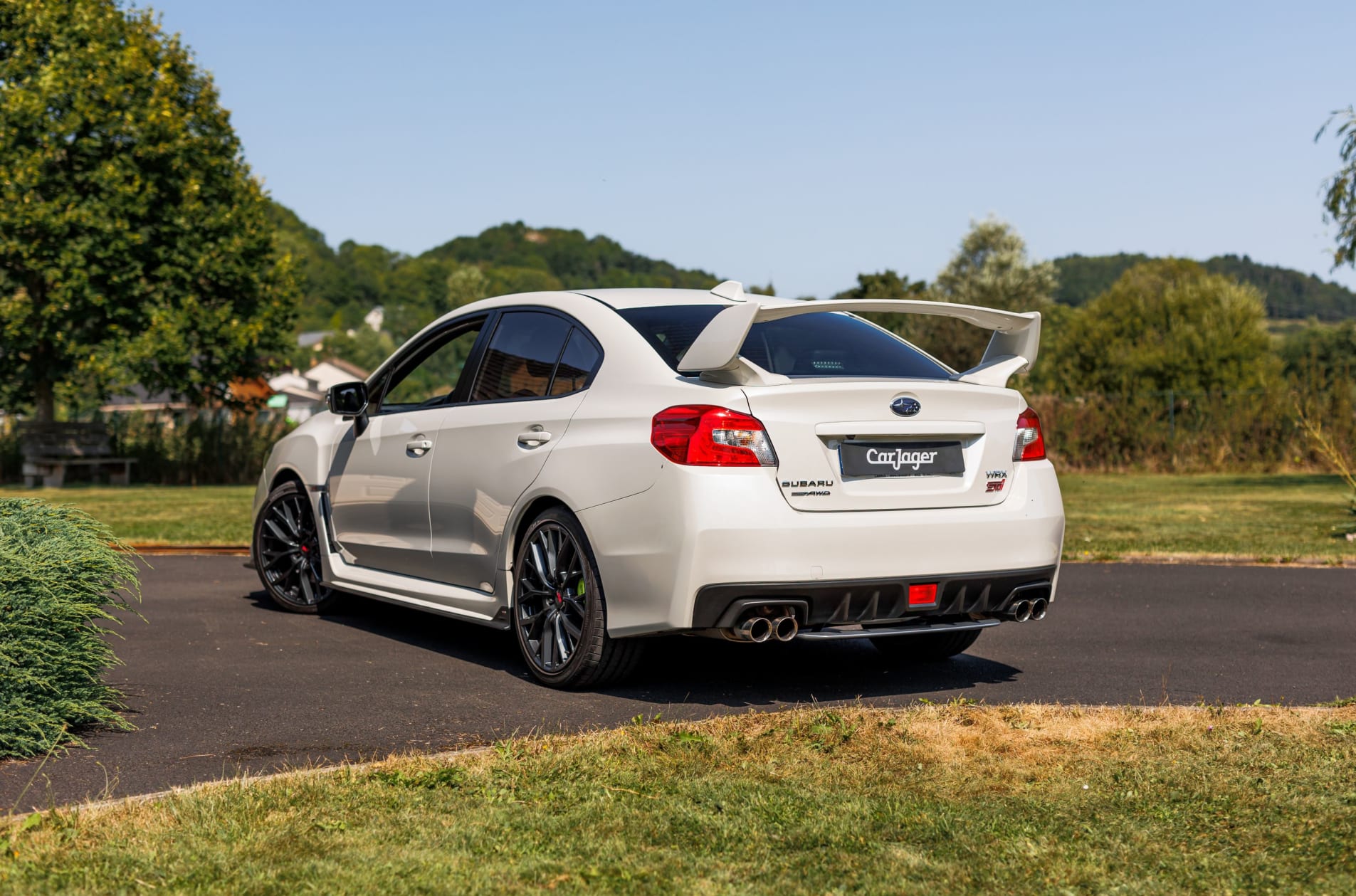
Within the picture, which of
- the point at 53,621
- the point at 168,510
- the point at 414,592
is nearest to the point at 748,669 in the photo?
the point at 414,592

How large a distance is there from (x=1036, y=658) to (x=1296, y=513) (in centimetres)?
1107

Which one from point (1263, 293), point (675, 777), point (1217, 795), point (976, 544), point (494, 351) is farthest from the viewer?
point (1263, 293)

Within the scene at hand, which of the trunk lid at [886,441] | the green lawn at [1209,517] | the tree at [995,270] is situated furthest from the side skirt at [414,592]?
the tree at [995,270]

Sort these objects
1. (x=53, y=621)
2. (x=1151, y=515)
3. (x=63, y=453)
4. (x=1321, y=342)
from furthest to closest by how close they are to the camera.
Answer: (x=1321, y=342)
(x=63, y=453)
(x=1151, y=515)
(x=53, y=621)

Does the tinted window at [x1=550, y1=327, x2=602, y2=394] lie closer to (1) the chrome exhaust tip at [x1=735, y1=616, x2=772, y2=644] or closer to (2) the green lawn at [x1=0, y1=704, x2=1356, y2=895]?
(1) the chrome exhaust tip at [x1=735, y1=616, x2=772, y2=644]

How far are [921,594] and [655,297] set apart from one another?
6.58 feet

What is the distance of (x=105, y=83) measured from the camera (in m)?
29.7

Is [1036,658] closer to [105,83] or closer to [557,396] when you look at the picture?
[557,396]


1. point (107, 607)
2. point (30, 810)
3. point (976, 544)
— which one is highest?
point (976, 544)

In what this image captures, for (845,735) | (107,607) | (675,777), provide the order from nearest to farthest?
(675,777)
(845,735)
(107,607)

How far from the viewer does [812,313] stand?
6.29 metres

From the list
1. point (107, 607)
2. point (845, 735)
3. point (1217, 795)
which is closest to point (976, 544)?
point (845, 735)

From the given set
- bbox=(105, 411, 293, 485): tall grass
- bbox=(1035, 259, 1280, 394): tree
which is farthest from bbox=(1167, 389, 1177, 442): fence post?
bbox=(1035, 259, 1280, 394): tree

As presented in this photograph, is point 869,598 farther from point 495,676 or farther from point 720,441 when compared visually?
point 495,676
